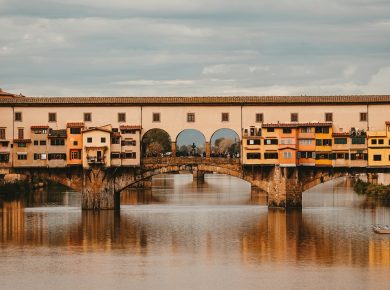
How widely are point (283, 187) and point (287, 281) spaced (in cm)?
2949

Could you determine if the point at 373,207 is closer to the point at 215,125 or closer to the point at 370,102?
the point at 370,102

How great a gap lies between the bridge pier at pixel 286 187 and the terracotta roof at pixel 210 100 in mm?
5051

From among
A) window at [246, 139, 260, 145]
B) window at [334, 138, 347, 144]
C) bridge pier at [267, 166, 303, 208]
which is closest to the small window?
window at [246, 139, 260, 145]

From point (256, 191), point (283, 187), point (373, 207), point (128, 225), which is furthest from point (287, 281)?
point (256, 191)

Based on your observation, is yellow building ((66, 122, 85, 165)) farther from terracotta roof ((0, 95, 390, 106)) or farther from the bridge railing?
the bridge railing

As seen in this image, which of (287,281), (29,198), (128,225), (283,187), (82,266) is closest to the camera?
(287,281)

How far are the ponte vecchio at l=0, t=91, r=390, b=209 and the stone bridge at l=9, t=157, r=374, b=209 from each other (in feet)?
0.23

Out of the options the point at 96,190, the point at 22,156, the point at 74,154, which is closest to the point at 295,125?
the point at 96,190

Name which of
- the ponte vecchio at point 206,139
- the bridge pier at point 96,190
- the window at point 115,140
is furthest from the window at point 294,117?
the bridge pier at point 96,190

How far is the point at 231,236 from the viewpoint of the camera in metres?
54.3

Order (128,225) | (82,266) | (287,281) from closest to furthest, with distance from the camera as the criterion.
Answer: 1. (287,281)
2. (82,266)
3. (128,225)

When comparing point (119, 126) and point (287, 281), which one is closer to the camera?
point (287, 281)

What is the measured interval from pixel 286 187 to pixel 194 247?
19.7 meters

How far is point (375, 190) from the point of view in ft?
284
